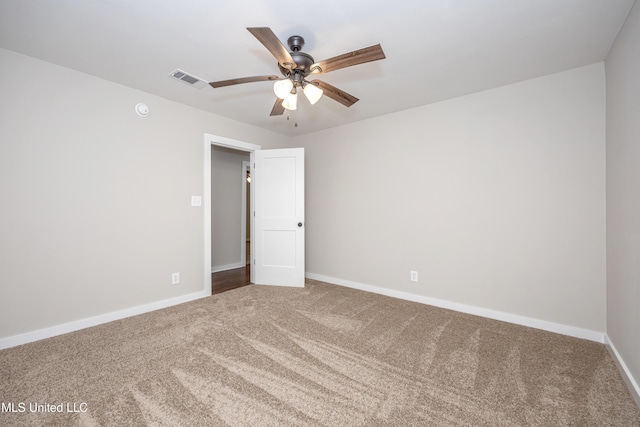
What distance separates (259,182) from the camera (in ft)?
13.2

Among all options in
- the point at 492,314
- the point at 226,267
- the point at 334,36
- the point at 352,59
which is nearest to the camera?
the point at 352,59

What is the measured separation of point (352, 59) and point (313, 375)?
7.04ft

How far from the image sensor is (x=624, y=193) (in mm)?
1841

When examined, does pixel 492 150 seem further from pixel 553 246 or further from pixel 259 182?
pixel 259 182

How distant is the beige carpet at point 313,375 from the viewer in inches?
57.0

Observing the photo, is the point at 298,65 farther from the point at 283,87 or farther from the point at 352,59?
the point at 352,59

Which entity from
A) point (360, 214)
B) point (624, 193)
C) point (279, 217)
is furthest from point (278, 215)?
point (624, 193)

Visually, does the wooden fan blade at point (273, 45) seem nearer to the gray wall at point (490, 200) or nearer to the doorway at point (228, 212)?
the gray wall at point (490, 200)

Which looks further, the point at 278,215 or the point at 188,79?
the point at 278,215

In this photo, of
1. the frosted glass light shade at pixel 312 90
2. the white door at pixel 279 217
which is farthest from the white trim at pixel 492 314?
the frosted glass light shade at pixel 312 90

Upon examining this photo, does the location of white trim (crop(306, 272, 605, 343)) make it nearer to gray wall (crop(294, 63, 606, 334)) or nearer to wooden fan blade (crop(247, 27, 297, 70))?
gray wall (crop(294, 63, 606, 334))

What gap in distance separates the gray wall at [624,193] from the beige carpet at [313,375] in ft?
1.13

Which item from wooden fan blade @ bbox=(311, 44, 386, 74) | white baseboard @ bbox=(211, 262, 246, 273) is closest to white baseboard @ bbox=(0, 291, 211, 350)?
white baseboard @ bbox=(211, 262, 246, 273)

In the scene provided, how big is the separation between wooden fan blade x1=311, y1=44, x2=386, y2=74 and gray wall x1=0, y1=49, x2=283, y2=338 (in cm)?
226
